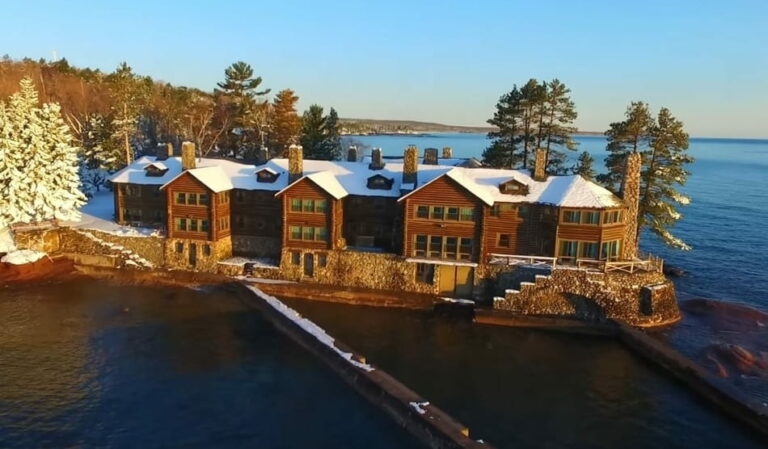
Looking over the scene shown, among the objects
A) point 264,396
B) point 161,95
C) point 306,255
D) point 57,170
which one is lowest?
point 264,396

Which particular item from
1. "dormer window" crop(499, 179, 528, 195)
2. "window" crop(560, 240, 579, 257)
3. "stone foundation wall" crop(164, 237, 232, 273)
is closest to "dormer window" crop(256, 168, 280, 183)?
"stone foundation wall" crop(164, 237, 232, 273)

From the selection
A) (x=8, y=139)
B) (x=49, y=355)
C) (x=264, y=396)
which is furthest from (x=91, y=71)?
(x=264, y=396)

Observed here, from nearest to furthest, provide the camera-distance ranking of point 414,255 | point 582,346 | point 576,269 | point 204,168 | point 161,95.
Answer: point 582,346
point 576,269
point 414,255
point 204,168
point 161,95

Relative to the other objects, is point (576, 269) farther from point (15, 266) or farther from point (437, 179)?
point (15, 266)

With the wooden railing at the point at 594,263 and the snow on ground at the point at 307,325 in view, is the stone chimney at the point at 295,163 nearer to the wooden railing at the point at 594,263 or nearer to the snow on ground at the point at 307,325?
the snow on ground at the point at 307,325

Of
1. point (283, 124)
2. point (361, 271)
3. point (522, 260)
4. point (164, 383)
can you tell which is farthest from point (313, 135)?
point (164, 383)

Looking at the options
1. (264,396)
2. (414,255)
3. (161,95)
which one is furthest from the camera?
(161,95)

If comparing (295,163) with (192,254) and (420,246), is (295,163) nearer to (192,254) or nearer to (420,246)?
(192,254)
